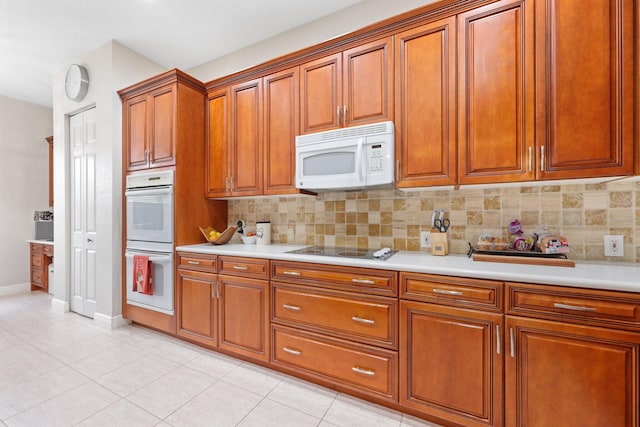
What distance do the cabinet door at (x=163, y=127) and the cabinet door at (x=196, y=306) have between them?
3.59ft

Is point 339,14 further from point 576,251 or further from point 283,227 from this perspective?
point 576,251

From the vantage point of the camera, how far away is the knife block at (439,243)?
1.92 m

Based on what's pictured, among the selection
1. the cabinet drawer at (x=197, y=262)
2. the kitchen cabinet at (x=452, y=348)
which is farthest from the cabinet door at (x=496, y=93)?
the cabinet drawer at (x=197, y=262)

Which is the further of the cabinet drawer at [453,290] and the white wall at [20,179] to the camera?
the white wall at [20,179]

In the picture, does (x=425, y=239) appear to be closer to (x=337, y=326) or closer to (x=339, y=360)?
(x=337, y=326)

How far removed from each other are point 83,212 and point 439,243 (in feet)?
12.4

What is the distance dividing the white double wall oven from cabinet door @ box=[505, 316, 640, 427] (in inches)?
103

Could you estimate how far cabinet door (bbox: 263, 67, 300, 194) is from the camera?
2.30 metres

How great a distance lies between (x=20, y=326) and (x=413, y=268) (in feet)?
13.3

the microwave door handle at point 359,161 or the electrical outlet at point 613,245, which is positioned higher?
the microwave door handle at point 359,161

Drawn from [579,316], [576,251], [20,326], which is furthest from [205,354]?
[576,251]

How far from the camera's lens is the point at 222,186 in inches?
106

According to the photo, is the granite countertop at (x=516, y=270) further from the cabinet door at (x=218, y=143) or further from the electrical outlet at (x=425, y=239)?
the cabinet door at (x=218, y=143)

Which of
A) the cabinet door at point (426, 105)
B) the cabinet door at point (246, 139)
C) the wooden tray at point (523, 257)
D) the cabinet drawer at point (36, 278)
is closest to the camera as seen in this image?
the wooden tray at point (523, 257)
